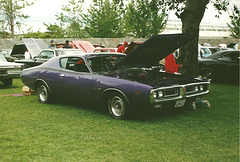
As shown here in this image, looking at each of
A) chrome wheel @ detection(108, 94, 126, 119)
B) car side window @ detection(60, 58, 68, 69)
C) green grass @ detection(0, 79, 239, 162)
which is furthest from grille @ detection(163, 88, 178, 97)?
car side window @ detection(60, 58, 68, 69)

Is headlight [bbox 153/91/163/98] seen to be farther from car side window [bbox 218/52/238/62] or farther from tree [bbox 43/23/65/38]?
tree [bbox 43/23/65/38]

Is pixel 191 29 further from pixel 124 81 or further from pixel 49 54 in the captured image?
pixel 49 54

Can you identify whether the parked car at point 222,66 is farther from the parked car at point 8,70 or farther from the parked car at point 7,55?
the parked car at point 7,55

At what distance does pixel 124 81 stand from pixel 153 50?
1425mm

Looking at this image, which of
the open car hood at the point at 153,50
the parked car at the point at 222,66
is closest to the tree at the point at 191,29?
the open car hood at the point at 153,50

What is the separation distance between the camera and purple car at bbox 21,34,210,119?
612 cm

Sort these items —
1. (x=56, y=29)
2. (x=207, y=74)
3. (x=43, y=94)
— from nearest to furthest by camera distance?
(x=43, y=94), (x=207, y=74), (x=56, y=29)

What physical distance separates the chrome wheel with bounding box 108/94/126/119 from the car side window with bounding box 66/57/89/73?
96cm

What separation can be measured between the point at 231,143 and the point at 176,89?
64.7 inches

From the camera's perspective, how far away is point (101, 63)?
7215 mm

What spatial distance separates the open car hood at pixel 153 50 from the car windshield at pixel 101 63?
29cm

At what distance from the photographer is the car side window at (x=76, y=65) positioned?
7.18 m

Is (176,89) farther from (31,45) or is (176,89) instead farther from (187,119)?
(31,45)

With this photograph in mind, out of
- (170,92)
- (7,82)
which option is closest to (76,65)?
(170,92)
